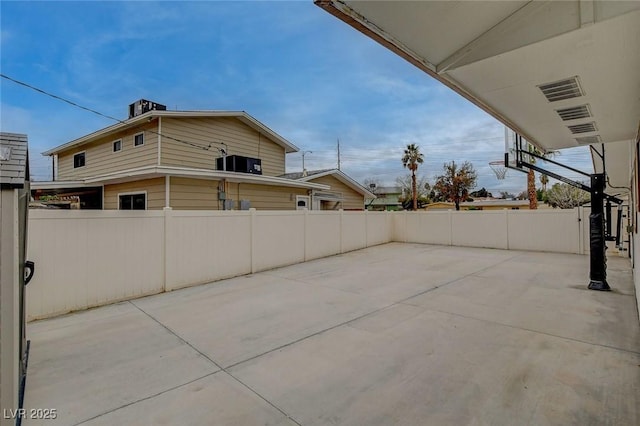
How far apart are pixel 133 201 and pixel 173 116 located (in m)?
3.00

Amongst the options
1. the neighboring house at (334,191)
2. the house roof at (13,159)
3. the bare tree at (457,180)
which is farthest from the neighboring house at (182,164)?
the bare tree at (457,180)

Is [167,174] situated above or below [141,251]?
above

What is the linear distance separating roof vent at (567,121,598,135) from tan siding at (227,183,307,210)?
8.63 m

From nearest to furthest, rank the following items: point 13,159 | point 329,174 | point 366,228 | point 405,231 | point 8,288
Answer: point 8,288, point 13,159, point 366,228, point 405,231, point 329,174

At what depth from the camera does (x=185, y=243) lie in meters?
6.18

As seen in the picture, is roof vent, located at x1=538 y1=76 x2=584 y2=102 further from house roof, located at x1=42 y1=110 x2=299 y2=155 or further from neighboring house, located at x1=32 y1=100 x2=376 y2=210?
house roof, located at x1=42 y1=110 x2=299 y2=155

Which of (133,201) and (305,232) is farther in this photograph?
(133,201)

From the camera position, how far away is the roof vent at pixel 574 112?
354 centimetres

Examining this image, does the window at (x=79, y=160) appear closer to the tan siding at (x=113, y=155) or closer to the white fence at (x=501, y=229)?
the tan siding at (x=113, y=155)

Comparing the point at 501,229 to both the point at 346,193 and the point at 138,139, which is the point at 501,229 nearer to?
the point at 346,193

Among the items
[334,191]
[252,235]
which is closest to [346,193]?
[334,191]

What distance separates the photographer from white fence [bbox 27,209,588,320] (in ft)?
15.0

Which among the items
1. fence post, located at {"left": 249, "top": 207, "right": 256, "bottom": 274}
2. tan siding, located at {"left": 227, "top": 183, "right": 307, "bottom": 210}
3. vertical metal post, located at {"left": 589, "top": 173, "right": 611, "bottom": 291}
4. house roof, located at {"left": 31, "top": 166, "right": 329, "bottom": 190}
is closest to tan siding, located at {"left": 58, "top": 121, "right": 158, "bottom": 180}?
house roof, located at {"left": 31, "top": 166, "right": 329, "bottom": 190}

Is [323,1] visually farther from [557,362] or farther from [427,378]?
[557,362]
